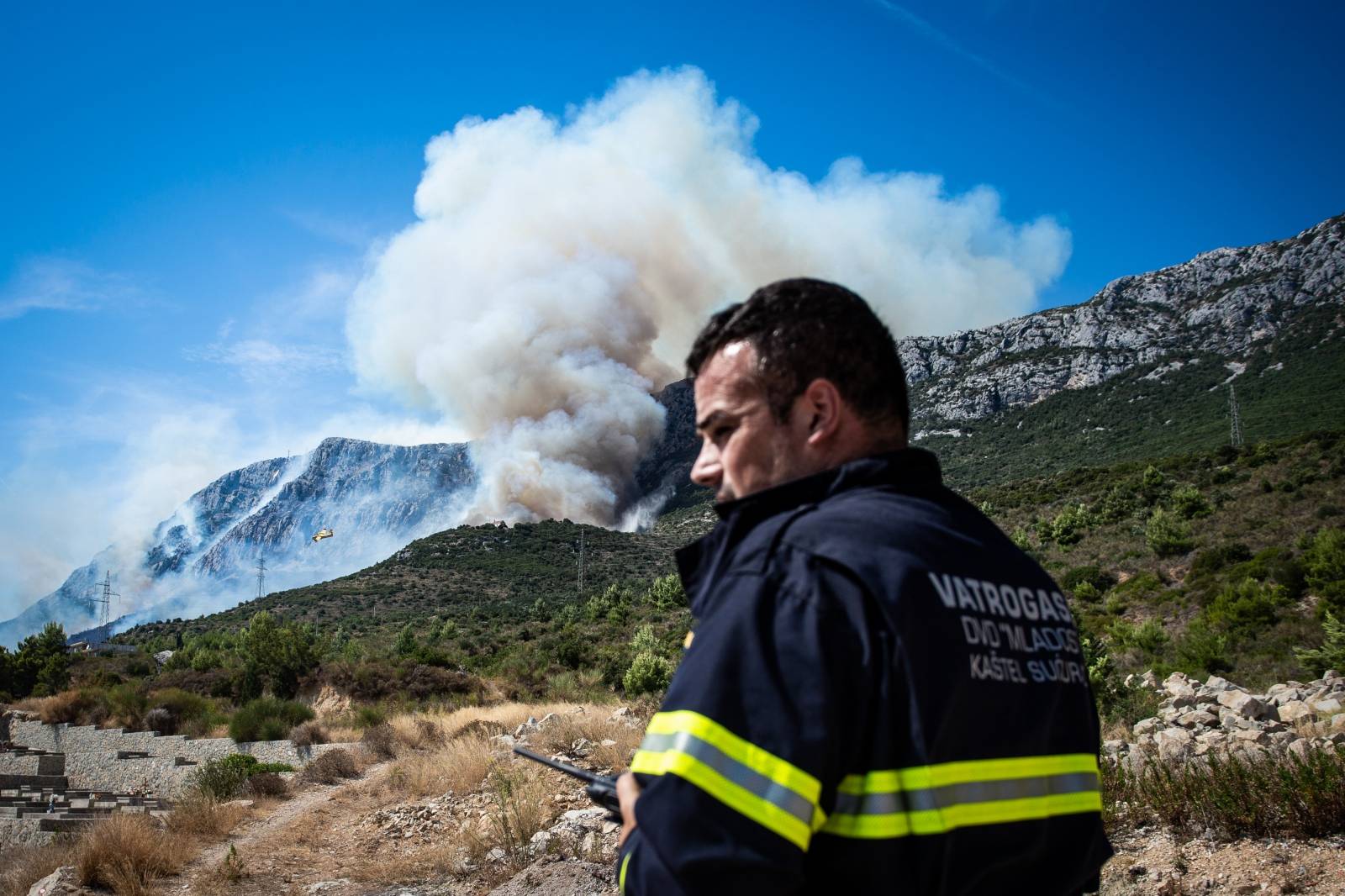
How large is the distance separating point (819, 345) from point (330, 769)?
525 inches

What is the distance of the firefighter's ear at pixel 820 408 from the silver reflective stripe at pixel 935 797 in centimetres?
55

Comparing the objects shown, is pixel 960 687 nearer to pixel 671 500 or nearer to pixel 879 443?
pixel 879 443

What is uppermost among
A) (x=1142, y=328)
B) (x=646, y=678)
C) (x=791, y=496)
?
(x=1142, y=328)

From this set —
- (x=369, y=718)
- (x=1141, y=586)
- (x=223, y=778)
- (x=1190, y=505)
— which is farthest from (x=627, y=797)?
(x=1190, y=505)

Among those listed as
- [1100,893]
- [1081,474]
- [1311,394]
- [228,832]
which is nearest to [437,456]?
[1081,474]

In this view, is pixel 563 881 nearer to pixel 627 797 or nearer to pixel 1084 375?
pixel 627 797

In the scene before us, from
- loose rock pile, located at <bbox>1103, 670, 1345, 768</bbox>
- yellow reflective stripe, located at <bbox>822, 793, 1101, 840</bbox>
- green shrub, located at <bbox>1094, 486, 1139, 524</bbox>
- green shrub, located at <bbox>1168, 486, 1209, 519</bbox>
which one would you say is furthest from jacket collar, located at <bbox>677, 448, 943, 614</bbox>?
green shrub, located at <bbox>1094, 486, 1139, 524</bbox>

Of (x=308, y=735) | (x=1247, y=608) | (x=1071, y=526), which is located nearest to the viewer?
(x=1247, y=608)

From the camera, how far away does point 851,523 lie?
3.65ft

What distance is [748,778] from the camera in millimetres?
981

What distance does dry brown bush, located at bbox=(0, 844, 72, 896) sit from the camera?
21.1ft

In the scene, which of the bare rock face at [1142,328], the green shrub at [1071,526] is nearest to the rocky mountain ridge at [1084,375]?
the bare rock face at [1142,328]

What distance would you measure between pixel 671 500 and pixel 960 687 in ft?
275

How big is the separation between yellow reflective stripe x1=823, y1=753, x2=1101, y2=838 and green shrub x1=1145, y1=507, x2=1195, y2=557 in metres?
22.9
